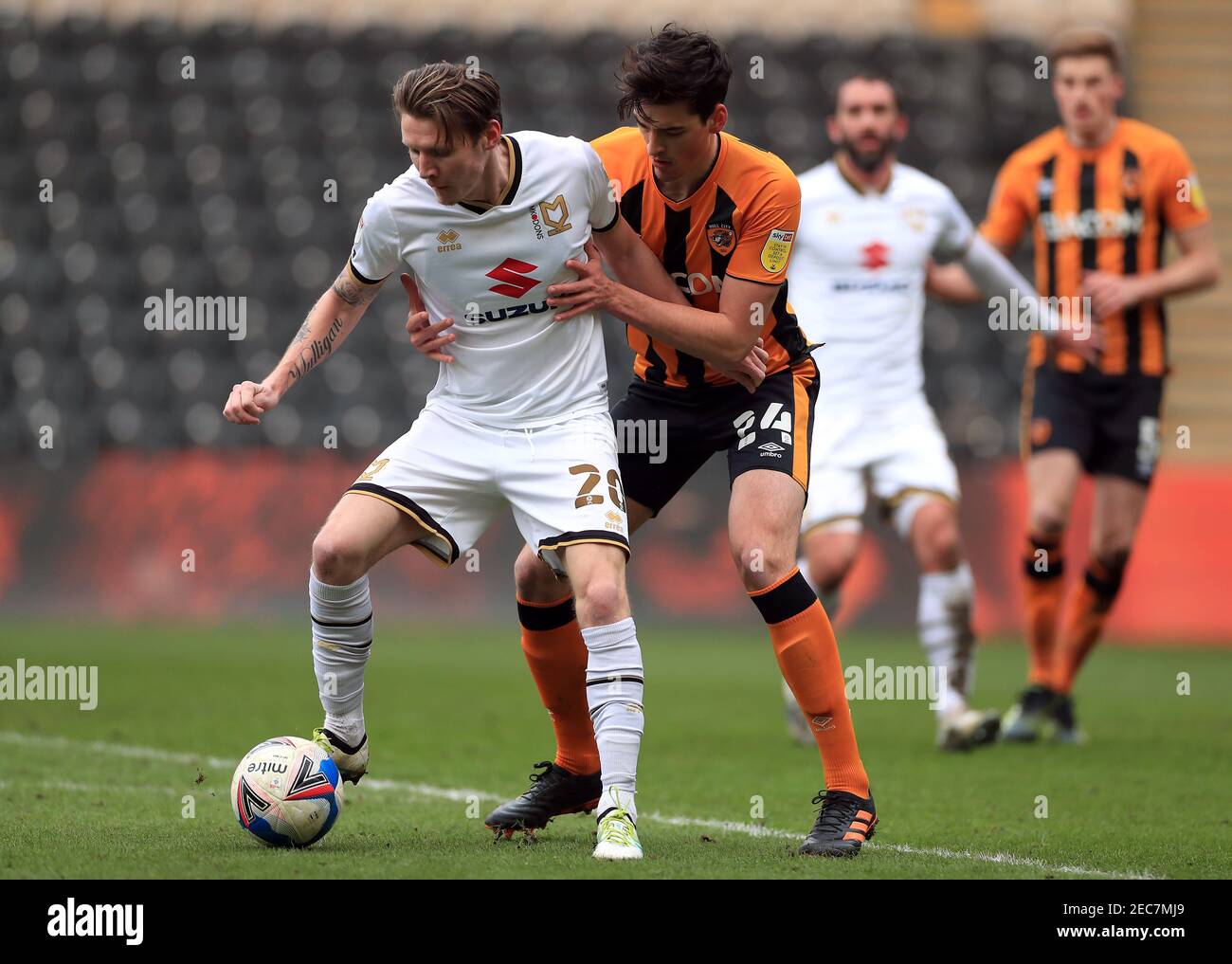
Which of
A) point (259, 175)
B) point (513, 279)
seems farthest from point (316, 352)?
point (259, 175)

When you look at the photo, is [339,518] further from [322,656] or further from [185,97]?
[185,97]

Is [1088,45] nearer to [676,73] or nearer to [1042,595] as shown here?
[1042,595]

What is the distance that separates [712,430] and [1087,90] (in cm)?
369

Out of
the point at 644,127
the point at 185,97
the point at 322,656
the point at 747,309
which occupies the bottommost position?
the point at 322,656

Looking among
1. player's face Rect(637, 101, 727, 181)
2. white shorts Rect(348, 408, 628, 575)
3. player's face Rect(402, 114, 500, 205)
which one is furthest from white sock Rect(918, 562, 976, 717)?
player's face Rect(402, 114, 500, 205)

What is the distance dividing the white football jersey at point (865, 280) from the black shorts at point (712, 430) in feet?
8.01

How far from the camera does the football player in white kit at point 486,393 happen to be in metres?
4.43

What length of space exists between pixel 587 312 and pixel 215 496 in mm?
7951

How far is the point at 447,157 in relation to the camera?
14.5 feet

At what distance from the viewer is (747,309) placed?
15.5 feet

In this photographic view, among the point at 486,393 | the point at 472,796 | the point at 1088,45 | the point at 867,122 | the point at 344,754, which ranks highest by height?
the point at 1088,45

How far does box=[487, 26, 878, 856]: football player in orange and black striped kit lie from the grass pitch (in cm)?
30
